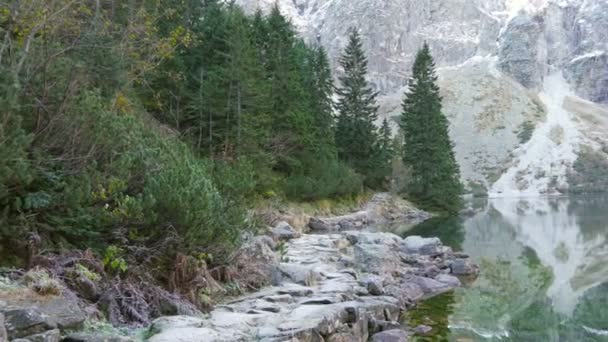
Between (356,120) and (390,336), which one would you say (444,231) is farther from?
(390,336)

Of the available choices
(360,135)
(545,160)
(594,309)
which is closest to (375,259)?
(594,309)

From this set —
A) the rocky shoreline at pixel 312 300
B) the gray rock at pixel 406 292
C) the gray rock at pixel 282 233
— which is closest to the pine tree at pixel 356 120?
the gray rock at pixel 282 233

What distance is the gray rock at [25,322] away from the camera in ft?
18.3

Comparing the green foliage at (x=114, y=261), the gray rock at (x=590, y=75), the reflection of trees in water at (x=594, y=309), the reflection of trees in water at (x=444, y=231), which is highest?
the gray rock at (x=590, y=75)

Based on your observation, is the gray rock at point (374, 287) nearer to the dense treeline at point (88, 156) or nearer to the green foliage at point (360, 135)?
the dense treeline at point (88, 156)

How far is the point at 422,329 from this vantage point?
11.5m

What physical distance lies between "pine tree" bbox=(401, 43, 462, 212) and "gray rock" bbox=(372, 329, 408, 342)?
Result: 124 feet

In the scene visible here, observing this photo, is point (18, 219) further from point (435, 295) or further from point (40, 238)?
point (435, 295)

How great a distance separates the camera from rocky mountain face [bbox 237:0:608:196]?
125 meters

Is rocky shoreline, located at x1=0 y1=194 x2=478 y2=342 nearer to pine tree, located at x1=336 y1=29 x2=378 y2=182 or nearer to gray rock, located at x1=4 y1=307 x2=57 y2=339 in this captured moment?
gray rock, located at x1=4 y1=307 x2=57 y2=339

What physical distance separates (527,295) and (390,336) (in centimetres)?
727

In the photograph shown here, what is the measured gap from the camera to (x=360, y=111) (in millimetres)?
49156

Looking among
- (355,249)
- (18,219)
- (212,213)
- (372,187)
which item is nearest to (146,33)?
(212,213)

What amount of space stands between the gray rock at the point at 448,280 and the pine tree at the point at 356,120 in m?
29.4
